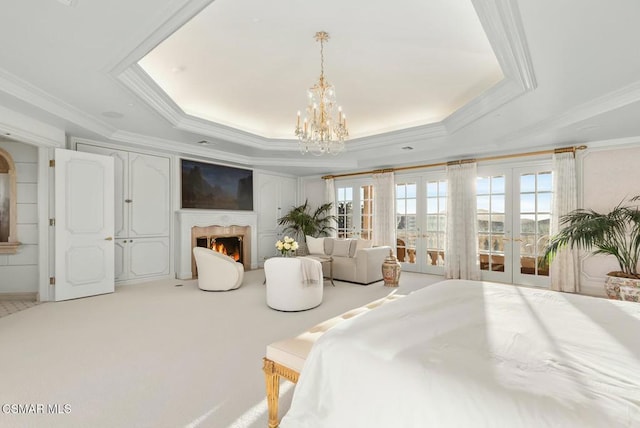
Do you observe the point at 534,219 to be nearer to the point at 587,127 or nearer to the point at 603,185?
the point at 603,185

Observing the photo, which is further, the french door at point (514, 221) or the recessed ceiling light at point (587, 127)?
the french door at point (514, 221)

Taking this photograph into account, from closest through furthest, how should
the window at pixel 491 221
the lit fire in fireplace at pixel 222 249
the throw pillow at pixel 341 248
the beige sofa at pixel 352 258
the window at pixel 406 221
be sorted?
the beige sofa at pixel 352 258 → the window at pixel 491 221 → the throw pillow at pixel 341 248 → the lit fire in fireplace at pixel 222 249 → the window at pixel 406 221

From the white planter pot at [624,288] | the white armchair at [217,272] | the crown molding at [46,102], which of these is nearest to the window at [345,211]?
the white armchair at [217,272]

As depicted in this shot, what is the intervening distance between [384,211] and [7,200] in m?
6.71

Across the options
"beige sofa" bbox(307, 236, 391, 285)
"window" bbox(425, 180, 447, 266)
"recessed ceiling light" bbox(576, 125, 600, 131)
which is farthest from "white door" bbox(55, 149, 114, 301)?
"recessed ceiling light" bbox(576, 125, 600, 131)

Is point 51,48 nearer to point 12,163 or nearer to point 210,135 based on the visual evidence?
point 210,135

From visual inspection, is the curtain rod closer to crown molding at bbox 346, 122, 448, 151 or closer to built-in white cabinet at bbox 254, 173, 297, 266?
built-in white cabinet at bbox 254, 173, 297, 266

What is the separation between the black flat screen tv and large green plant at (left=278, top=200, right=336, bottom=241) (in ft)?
3.77

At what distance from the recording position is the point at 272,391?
1815 millimetres

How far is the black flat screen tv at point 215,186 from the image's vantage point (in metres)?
6.37

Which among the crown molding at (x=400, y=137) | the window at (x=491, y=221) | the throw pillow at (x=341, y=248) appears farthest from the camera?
the throw pillow at (x=341, y=248)

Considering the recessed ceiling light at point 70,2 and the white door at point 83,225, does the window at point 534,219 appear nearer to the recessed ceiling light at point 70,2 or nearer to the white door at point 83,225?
the recessed ceiling light at point 70,2

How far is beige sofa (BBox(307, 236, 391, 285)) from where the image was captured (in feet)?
18.6

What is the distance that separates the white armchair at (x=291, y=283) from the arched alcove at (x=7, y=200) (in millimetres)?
3985
